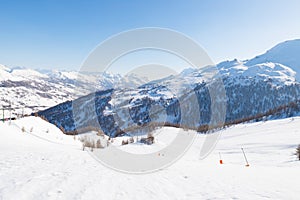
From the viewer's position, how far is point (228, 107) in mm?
194375

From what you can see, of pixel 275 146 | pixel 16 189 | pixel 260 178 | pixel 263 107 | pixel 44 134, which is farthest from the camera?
pixel 263 107

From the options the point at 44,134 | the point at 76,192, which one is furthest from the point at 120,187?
the point at 44,134

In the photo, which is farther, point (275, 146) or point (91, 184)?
point (275, 146)

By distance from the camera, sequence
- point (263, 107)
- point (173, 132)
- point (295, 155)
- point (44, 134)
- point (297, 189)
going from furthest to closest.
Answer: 1. point (263, 107)
2. point (173, 132)
3. point (44, 134)
4. point (295, 155)
5. point (297, 189)

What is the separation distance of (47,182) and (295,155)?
14.6 m

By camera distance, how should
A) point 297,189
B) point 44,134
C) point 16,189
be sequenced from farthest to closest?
point 44,134 → point 297,189 → point 16,189

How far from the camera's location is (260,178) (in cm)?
849

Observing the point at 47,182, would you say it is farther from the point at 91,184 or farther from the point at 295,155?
the point at 295,155

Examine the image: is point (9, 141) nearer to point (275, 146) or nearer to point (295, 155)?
point (295, 155)

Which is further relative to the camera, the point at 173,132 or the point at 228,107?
the point at 228,107

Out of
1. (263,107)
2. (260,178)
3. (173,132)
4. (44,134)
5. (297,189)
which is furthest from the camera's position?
(263,107)

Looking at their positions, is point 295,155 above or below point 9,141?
below

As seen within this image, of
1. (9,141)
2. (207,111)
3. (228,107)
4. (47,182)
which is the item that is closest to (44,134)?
(9,141)

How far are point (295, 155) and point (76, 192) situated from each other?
14149mm
